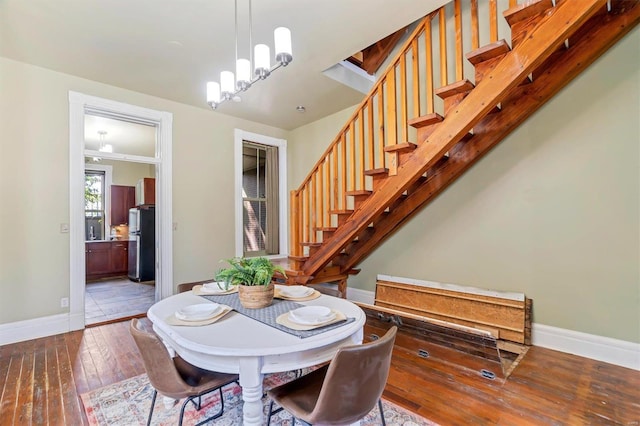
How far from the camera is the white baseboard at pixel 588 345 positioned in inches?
98.6

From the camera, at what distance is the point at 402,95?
2.85 meters

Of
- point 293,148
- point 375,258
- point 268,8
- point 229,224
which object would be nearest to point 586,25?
point 268,8

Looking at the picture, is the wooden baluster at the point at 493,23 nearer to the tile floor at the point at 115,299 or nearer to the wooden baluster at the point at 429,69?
the wooden baluster at the point at 429,69

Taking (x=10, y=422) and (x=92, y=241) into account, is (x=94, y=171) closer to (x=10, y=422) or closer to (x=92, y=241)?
(x=92, y=241)

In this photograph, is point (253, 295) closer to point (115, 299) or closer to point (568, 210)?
point (568, 210)

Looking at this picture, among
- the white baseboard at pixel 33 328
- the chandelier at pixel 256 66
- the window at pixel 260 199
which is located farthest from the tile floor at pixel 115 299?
the chandelier at pixel 256 66

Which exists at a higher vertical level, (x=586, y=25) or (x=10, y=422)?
(x=586, y=25)

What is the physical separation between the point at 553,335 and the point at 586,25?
2654 millimetres

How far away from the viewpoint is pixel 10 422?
193 centimetres

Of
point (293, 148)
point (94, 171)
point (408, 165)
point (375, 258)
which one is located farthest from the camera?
point (94, 171)

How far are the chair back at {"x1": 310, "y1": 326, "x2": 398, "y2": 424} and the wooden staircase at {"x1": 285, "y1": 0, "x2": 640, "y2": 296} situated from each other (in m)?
1.83

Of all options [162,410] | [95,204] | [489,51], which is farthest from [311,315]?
[95,204]

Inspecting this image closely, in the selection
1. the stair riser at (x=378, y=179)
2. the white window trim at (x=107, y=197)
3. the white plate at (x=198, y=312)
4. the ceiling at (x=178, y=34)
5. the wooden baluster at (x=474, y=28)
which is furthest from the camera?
the white window trim at (x=107, y=197)

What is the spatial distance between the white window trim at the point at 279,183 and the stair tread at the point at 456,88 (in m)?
3.37
